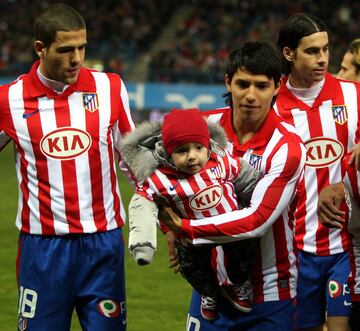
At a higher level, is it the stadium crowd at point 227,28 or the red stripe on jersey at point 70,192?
the stadium crowd at point 227,28

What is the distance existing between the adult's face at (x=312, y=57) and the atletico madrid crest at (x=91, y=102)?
1.20 metres

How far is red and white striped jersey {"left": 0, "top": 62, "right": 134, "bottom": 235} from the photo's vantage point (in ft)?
14.9

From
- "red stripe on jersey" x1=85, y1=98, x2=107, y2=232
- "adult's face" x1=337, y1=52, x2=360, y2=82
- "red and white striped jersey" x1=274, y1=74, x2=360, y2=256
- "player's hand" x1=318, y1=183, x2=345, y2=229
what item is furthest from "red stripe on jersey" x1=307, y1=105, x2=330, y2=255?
"red stripe on jersey" x1=85, y1=98, x2=107, y2=232

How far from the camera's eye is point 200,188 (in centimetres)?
374

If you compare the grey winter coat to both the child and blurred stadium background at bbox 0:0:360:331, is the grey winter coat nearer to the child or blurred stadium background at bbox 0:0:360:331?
the child

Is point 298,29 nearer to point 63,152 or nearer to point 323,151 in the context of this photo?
point 323,151

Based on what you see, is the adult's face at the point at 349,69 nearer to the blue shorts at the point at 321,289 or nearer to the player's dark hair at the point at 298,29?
the player's dark hair at the point at 298,29

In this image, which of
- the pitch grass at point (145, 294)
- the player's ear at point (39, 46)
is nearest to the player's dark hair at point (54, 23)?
the player's ear at point (39, 46)

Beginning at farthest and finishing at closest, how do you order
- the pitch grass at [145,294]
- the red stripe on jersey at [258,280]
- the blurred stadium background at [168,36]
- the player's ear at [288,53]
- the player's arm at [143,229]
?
1. the blurred stadium background at [168,36]
2. the pitch grass at [145,294]
3. the player's ear at [288,53]
4. the red stripe on jersey at [258,280]
5. the player's arm at [143,229]

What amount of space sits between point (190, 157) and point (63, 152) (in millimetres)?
1044

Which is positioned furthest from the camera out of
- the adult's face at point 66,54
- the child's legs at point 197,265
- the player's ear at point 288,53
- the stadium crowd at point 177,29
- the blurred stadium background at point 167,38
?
the stadium crowd at point 177,29

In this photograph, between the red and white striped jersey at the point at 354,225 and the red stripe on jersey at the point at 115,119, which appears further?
the red stripe on jersey at the point at 115,119

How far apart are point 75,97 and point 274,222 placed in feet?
4.15

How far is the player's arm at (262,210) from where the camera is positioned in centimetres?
374
